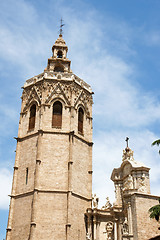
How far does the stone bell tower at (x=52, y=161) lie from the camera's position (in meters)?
26.1

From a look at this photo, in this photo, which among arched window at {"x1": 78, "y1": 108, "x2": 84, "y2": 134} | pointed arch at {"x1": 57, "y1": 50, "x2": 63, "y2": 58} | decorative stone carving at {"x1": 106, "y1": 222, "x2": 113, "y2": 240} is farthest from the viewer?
pointed arch at {"x1": 57, "y1": 50, "x2": 63, "y2": 58}

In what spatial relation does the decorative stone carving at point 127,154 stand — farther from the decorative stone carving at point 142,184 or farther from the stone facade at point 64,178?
the decorative stone carving at point 142,184

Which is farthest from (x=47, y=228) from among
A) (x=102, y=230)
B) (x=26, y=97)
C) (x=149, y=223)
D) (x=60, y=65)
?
(x=60, y=65)

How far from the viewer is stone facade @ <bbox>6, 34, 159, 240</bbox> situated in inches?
1000

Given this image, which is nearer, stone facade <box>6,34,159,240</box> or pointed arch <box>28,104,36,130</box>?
stone facade <box>6,34,159,240</box>

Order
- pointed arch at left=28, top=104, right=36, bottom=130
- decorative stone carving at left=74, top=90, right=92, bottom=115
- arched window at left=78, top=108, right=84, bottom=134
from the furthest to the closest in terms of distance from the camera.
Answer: decorative stone carving at left=74, top=90, right=92, bottom=115 → arched window at left=78, top=108, right=84, bottom=134 → pointed arch at left=28, top=104, right=36, bottom=130

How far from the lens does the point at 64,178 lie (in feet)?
90.8

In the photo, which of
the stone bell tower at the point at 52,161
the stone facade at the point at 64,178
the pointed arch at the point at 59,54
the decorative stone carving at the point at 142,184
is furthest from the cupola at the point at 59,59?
the decorative stone carving at the point at 142,184

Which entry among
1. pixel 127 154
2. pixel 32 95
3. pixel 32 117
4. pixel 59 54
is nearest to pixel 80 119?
pixel 32 117

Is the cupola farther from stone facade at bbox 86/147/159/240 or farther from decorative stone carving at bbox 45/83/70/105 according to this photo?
stone facade at bbox 86/147/159/240

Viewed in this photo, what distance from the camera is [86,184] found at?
29328 millimetres

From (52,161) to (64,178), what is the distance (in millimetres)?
1748

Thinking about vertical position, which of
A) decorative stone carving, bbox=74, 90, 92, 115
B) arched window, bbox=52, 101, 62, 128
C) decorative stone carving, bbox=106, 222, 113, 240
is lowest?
decorative stone carving, bbox=106, 222, 113, 240

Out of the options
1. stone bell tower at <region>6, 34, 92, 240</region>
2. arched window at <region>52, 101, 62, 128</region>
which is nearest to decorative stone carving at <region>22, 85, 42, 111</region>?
stone bell tower at <region>6, 34, 92, 240</region>
